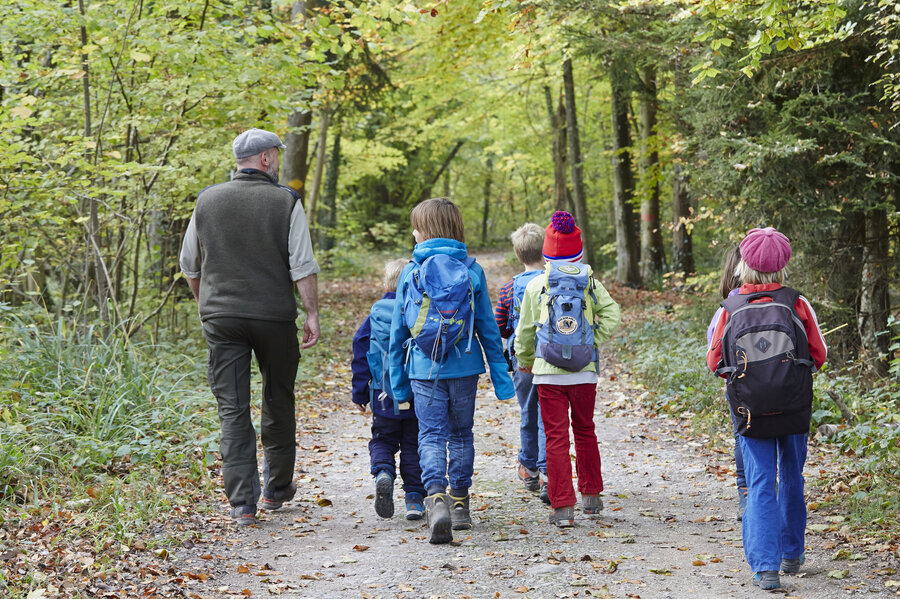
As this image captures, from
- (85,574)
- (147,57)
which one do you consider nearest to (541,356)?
(85,574)

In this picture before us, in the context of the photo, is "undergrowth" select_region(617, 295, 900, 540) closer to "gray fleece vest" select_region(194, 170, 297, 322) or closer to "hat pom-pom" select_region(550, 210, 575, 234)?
"hat pom-pom" select_region(550, 210, 575, 234)

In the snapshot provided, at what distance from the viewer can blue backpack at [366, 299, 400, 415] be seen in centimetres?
550

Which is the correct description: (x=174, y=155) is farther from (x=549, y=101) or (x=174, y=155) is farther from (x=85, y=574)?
(x=549, y=101)

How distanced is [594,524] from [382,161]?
22.3 meters

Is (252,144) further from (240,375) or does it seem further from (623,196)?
(623,196)

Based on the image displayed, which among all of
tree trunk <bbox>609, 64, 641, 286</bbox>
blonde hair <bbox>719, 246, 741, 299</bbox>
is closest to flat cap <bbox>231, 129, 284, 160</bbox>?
blonde hair <bbox>719, 246, 741, 299</bbox>

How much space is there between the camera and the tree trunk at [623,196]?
19453mm

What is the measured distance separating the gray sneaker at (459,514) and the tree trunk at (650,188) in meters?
12.8

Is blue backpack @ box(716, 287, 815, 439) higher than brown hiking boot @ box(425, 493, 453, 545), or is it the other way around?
blue backpack @ box(716, 287, 815, 439)

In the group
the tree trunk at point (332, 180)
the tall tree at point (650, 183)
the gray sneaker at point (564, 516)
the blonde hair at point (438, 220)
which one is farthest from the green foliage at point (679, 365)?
the tree trunk at point (332, 180)

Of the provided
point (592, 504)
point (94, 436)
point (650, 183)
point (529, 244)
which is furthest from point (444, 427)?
point (650, 183)

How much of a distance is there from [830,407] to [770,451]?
12.9ft

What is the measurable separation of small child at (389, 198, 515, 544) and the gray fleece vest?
842 mm

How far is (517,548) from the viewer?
4.93 m
